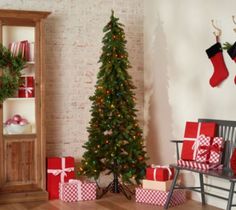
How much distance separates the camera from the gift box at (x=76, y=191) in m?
6.72

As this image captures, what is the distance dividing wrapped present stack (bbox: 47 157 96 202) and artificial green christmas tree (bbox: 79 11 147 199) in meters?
0.18

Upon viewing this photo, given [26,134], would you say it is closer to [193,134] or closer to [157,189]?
[157,189]

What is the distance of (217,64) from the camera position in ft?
20.5

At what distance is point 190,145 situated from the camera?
20.5 feet

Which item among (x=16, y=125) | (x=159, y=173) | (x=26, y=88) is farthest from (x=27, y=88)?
(x=159, y=173)

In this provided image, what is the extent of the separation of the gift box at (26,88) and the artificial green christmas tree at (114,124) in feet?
2.57

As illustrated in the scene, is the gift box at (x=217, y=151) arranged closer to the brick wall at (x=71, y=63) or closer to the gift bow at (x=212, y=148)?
the gift bow at (x=212, y=148)

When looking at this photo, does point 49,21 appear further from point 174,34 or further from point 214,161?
point 214,161

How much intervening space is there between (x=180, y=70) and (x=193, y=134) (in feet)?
3.76

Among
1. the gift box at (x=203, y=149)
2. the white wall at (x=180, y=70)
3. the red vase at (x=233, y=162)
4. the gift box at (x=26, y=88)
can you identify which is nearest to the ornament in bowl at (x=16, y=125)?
the gift box at (x=26, y=88)

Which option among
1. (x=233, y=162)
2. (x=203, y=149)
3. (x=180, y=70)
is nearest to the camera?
(x=233, y=162)

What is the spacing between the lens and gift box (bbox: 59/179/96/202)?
6719mm

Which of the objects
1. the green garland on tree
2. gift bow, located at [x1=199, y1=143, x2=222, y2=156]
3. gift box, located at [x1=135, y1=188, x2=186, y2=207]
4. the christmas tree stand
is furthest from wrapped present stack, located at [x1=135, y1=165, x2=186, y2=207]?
the green garland on tree

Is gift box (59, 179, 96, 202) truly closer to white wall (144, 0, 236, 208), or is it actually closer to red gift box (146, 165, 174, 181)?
red gift box (146, 165, 174, 181)
